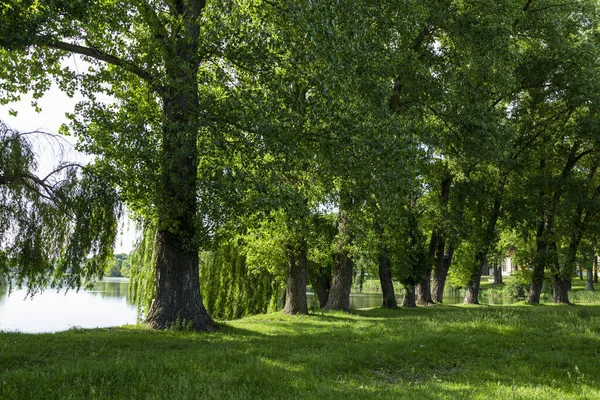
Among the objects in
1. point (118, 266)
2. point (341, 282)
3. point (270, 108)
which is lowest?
point (341, 282)

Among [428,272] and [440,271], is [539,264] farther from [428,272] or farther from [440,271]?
[428,272]

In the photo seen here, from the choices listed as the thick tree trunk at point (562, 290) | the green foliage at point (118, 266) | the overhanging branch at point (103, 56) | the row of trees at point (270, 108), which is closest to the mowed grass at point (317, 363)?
the green foliage at point (118, 266)

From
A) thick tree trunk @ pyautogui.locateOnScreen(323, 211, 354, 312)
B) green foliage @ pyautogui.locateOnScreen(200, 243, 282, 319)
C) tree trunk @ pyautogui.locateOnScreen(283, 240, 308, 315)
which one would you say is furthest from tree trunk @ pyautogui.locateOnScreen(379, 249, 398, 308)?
tree trunk @ pyautogui.locateOnScreen(283, 240, 308, 315)

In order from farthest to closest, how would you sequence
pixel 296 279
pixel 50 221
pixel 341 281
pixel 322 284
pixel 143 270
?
pixel 322 284 < pixel 341 281 < pixel 143 270 < pixel 296 279 < pixel 50 221

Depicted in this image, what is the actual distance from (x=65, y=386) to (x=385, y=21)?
14393 millimetres

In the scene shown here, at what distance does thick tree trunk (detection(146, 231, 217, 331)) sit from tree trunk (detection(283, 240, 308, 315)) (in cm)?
786

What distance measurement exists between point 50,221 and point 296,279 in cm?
1305

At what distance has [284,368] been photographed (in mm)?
9539

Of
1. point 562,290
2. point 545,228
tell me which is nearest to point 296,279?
point 545,228

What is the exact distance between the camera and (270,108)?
13.0 metres

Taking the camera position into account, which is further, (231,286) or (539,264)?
(539,264)

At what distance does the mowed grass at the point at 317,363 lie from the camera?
783cm

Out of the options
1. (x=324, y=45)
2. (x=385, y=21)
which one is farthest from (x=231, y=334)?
(x=385, y=21)

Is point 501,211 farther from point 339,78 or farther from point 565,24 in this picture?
point 339,78
